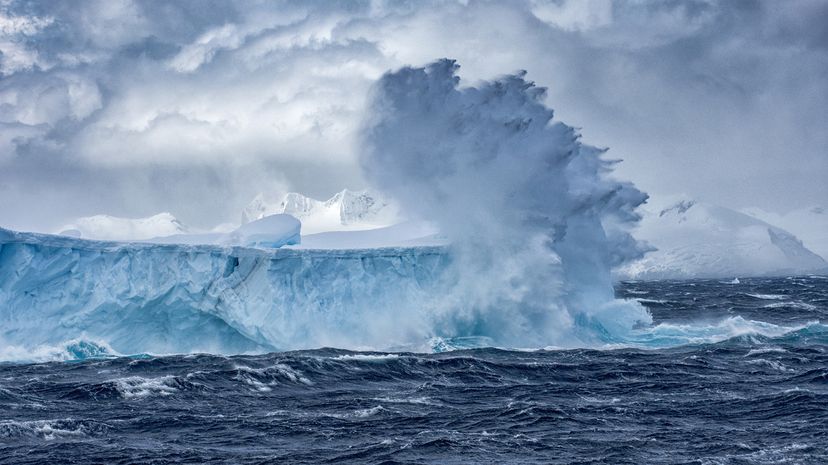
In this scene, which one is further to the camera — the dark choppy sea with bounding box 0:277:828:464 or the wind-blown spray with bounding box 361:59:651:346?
the wind-blown spray with bounding box 361:59:651:346

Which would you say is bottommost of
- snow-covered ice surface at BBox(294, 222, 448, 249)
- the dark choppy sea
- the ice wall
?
the dark choppy sea

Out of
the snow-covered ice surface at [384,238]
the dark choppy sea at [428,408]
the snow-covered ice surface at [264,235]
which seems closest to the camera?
the dark choppy sea at [428,408]

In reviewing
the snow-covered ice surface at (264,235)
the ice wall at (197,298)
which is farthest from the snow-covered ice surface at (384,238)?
the ice wall at (197,298)

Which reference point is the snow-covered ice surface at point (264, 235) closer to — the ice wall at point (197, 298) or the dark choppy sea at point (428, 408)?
the ice wall at point (197, 298)

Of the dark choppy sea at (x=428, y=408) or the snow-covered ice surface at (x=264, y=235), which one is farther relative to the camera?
the snow-covered ice surface at (x=264, y=235)

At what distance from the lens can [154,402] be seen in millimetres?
17281

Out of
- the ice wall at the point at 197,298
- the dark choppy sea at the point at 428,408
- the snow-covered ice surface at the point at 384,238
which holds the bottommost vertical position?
the dark choppy sea at the point at 428,408

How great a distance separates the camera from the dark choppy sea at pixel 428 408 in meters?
13.5

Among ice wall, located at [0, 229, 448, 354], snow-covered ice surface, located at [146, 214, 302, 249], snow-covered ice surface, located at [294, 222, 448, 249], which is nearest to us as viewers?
ice wall, located at [0, 229, 448, 354]

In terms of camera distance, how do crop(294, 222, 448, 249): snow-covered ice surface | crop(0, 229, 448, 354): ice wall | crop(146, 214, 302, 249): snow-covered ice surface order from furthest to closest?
crop(294, 222, 448, 249): snow-covered ice surface
crop(146, 214, 302, 249): snow-covered ice surface
crop(0, 229, 448, 354): ice wall

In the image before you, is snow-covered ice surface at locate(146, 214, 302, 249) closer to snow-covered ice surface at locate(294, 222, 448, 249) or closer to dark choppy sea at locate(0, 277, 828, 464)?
snow-covered ice surface at locate(294, 222, 448, 249)

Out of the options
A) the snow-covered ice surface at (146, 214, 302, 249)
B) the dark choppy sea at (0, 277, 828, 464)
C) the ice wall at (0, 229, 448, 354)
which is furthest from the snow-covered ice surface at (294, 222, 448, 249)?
the dark choppy sea at (0, 277, 828, 464)

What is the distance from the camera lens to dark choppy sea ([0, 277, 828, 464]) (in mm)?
13500

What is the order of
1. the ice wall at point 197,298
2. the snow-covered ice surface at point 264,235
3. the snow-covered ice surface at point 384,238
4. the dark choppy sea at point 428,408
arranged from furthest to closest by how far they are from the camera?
1. the snow-covered ice surface at point 384,238
2. the snow-covered ice surface at point 264,235
3. the ice wall at point 197,298
4. the dark choppy sea at point 428,408
